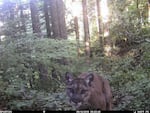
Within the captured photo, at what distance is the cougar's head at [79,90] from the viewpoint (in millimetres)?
5555

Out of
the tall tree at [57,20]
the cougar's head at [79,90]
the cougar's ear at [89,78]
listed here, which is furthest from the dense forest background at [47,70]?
the cougar's ear at [89,78]

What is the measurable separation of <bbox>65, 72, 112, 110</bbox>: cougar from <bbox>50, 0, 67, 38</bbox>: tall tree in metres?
4.88

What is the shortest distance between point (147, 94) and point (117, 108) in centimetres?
76

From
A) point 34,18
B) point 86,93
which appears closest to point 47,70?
point 86,93

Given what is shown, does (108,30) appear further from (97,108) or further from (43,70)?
(97,108)

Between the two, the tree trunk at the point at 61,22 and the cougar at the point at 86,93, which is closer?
the cougar at the point at 86,93

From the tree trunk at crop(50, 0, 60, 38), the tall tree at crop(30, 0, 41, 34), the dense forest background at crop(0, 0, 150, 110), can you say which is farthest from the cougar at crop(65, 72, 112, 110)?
the tall tree at crop(30, 0, 41, 34)

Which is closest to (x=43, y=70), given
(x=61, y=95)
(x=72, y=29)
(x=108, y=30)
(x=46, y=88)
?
(x=46, y=88)

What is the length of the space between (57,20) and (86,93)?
5392 mm

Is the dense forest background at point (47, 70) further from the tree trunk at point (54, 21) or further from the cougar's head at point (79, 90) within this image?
the cougar's head at point (79, 90)

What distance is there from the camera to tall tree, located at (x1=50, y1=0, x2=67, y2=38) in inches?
418

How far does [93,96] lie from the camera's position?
18.8 feet

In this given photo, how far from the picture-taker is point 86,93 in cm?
562

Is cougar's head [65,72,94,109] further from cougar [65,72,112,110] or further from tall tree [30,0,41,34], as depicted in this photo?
tall tree [30,0,41,34]
